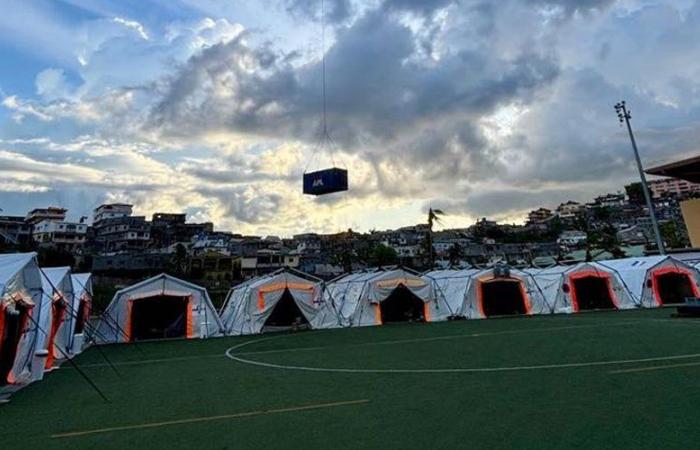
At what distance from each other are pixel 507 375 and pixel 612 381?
1.74m

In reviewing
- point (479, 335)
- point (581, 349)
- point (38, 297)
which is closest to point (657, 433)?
point (581, 349)

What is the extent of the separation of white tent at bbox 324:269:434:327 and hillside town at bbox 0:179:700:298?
19.6 m

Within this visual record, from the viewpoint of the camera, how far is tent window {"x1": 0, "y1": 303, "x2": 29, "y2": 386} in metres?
9.37

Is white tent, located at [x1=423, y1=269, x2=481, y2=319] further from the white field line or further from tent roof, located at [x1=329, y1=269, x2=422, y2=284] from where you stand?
the white field line

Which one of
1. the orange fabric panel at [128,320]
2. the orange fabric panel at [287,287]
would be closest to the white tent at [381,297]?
the orange fabric panel at [287,287]

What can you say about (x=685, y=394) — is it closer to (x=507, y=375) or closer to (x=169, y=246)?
(x=507, y=375)

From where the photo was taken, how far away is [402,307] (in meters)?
27.4

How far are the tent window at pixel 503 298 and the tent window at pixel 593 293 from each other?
134 inches

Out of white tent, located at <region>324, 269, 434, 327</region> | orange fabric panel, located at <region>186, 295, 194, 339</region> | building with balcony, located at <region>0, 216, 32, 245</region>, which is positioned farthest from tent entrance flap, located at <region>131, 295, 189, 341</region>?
building with balcony, located at <region>0, 216, 32, 245</region>

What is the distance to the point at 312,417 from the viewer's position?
19.8ft

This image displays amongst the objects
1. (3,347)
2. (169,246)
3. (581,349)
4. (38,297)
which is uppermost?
(169,246)

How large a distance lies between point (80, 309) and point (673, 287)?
112ft

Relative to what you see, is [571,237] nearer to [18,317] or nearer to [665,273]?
[665,273]

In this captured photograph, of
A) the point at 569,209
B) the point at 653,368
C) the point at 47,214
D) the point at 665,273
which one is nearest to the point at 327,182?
the point at 653,368
